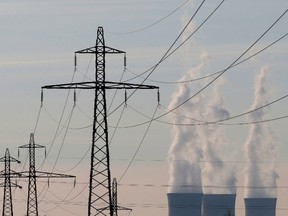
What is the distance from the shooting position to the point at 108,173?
57.8 metres

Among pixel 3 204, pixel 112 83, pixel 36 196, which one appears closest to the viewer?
pixel 112 83

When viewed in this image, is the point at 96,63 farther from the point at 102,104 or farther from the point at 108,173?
the point at 108,173

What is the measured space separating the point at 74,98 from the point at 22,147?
21546mm

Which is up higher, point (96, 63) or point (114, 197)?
point (96, 63)

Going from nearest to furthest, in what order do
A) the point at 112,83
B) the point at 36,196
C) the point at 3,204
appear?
the point at 112,83 < the point at 36,196 < the point at 3,204

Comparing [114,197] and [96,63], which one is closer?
[96,63]

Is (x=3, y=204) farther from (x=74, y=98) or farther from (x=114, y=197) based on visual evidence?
(x=74, y=98)

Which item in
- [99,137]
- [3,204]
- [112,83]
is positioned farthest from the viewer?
[3,204]

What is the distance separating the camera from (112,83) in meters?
56.8

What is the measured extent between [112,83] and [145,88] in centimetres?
165

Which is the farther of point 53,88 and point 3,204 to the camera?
point 3,204

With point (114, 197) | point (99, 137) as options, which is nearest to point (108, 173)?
point (99, 137)

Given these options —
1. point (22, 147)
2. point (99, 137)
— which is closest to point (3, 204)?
point (22, 147)

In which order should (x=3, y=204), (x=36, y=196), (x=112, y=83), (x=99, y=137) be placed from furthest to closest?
(x=3, y=204) → (x=36, y=196) → (x=99, y=137) → (x=112, y=83)
